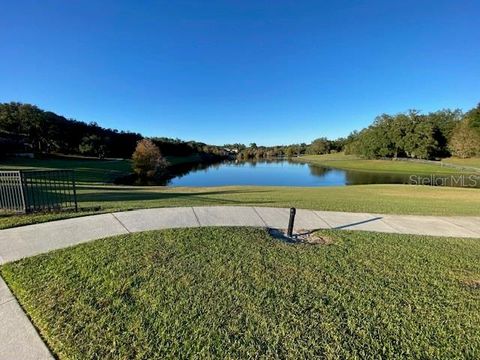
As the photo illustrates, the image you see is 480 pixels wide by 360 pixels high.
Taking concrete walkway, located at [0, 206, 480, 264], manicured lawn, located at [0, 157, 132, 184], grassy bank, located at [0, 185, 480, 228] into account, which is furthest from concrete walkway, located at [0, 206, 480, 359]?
manicured lawn, located at [0, 157, 132, 184]

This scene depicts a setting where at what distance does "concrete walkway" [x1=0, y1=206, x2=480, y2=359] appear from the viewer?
295 centimetres

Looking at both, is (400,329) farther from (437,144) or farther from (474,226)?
(437,144)

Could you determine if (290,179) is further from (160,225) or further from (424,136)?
(424,136)

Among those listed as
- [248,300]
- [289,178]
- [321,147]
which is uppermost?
[321,147]

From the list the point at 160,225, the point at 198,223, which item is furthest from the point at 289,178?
the point at 160,225

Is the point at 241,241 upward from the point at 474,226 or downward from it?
upward

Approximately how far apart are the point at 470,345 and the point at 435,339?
301 mm

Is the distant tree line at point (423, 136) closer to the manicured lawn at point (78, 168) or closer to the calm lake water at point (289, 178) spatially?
the calm lake water at point (289, 178)

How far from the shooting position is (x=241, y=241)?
4.91 meters

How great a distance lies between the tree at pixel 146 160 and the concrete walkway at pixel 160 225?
35752mm

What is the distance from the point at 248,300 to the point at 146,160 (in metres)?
40.4

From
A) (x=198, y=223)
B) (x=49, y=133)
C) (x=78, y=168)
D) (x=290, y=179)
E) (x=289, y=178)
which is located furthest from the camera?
(x=49, y=133)

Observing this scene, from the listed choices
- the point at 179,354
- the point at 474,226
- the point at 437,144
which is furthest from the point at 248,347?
the point at 437,144

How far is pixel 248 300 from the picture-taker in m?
3.12
